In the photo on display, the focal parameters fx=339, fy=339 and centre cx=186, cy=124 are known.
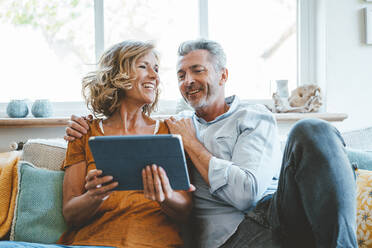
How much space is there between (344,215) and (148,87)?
938 millimetres

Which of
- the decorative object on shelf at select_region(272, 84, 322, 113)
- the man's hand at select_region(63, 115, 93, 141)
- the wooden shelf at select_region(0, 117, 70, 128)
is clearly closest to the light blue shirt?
the man's hand at select_region(63, 115, 93, 141)

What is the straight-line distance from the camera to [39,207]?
4.77 ft

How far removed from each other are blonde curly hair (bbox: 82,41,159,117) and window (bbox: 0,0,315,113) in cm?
93

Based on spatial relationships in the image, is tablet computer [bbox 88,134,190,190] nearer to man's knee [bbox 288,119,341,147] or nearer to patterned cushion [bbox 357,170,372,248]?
man's knee [bbox 288,119,341,147]

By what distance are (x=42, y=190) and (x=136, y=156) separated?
0.70 metres

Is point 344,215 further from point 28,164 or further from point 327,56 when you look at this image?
point 327,56

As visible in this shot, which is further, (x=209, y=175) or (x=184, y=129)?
(x=184, y=129)

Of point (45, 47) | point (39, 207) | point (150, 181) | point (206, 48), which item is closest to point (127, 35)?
point (45, 47)

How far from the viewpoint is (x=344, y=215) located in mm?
933

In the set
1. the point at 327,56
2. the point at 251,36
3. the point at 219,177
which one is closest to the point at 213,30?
the point at 251,36

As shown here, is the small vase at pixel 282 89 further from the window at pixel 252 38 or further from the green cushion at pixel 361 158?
the green cushion at pixel 361 158

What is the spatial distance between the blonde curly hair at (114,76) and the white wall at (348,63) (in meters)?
1.43

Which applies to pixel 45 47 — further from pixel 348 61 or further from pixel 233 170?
pixel 348 61

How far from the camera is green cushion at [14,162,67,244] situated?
1423 millimetres
